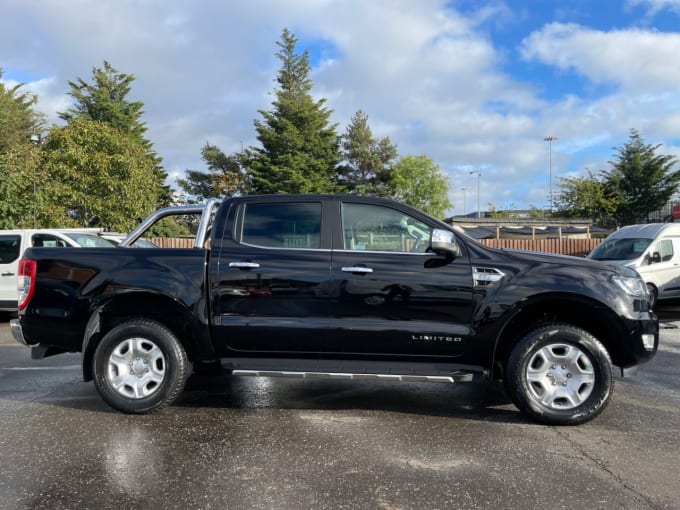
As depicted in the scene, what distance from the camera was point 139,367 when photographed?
4.66 m

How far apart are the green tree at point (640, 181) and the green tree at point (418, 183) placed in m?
19.8

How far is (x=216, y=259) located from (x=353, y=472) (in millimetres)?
2079

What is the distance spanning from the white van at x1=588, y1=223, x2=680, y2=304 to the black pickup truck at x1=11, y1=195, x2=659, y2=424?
Result: 760 centimetres

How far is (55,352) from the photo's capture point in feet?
16.3

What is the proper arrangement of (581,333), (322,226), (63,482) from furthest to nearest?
(322,226)
(581,333)
(63,482)

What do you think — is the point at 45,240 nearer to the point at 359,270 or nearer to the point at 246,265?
the point at 246,265

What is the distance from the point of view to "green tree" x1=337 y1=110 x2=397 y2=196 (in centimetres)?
5516

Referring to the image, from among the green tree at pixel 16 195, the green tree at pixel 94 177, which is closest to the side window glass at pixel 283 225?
the green tree at pixel 16 195

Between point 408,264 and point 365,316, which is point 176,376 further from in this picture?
point 408,264

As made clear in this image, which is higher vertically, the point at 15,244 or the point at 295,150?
the point at 295,150

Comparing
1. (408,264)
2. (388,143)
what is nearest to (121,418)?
(408,264)

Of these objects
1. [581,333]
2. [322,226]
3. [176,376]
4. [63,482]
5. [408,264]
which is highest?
[322,226]

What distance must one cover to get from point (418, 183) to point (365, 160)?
24.7 feet

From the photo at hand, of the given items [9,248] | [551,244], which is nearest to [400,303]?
[9,248]
